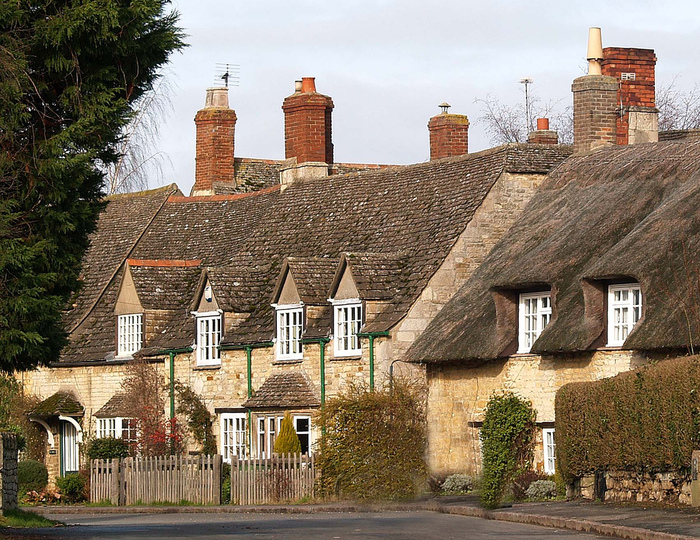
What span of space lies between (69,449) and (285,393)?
33.3 feet

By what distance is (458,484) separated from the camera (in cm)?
3070

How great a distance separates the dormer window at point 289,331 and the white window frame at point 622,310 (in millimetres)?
9149

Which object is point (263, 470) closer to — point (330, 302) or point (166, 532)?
point (330, 302)

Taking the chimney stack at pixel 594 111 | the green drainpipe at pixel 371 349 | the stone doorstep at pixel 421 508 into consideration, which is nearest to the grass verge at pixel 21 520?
the stone doorstep at pixel 421 508

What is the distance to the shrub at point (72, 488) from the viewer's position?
36431mm

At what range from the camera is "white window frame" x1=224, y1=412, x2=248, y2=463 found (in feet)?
118

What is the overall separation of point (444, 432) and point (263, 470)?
13.1 ft

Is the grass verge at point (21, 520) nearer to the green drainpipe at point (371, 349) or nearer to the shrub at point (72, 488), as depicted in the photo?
the green drainpipe at point (371, 349)

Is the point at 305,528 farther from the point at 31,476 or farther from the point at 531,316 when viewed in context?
the point at 31,476

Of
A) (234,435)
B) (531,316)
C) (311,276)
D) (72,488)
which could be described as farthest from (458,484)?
(72,488)

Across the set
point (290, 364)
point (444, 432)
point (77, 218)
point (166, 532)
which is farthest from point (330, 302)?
point (77, 218)

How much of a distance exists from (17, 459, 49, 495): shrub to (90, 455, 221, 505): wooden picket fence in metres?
3.63

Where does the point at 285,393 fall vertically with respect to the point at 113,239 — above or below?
below

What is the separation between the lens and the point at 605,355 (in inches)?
1088
